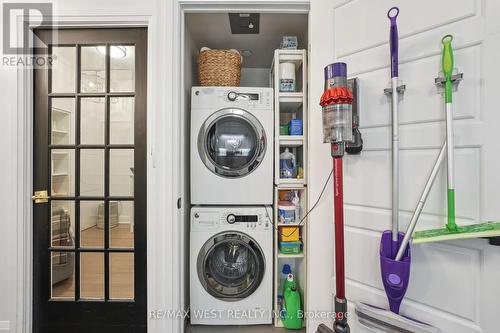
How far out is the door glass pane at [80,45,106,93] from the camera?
1.36m

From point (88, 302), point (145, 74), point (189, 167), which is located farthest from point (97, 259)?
point (145, 74)

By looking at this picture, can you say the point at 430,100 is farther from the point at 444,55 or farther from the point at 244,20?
the point at 244,20

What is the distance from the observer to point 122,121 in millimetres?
1368

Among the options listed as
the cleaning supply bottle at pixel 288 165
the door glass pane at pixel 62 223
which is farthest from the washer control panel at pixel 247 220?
the door glass pane at pixel 62 223

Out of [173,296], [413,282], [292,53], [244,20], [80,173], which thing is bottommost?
[173,296]

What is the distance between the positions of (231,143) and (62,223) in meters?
1.27

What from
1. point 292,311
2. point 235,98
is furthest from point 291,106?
point 292,311

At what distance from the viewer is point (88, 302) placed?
1379 mm

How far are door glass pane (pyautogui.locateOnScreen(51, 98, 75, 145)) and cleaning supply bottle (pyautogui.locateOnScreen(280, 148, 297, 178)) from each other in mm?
1451

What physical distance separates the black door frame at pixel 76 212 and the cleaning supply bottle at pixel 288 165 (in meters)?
0.97

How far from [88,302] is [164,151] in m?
1.14

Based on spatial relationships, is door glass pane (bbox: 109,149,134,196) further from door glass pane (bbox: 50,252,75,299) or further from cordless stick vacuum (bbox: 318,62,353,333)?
cordless stick vacuum (bbox: 318,62,353,333)
